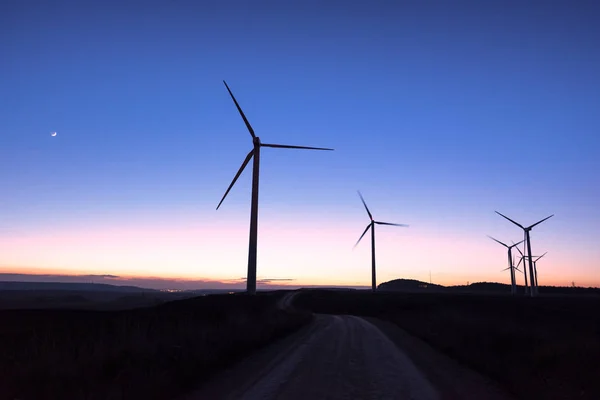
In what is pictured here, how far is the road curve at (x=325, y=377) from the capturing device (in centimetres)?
1097

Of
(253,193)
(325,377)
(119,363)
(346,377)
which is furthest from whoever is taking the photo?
(253,193)

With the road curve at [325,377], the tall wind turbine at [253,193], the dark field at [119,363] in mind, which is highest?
the tall wind turbine at [253,193]

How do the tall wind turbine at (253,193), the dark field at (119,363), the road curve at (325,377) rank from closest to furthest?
the dark field at (119,363), the road curve at (325,377), the tall wind turbine at (253,193)

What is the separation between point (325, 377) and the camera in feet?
43.3

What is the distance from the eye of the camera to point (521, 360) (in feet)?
50.4

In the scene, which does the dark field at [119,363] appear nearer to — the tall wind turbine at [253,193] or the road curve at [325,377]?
the road curve at [325,377]

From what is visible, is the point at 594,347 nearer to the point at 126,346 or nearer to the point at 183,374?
the point at 183,374

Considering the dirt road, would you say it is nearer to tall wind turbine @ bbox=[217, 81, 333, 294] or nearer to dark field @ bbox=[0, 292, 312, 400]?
dark field @ bbox=[0, 292, 312, 400]

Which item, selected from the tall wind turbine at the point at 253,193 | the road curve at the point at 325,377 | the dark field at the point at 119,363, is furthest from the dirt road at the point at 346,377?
the tall wind turbine at the point at 253,193

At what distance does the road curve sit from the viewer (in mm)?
10969

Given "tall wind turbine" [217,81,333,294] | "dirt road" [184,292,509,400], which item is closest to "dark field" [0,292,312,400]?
"dirt road" [184,292,509,400]

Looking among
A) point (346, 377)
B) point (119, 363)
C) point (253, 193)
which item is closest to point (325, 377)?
point (346, 377)

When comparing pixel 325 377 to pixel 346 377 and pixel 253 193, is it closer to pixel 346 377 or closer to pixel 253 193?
pixel 346 377

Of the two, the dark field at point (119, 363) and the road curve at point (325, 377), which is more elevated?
the dark field at point (119, 363)
